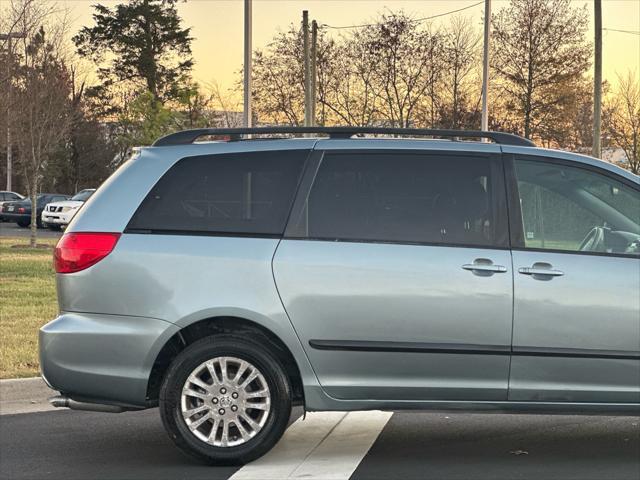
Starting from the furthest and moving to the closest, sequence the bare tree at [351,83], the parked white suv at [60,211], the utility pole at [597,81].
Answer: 1. the bare tree at [351,83]
2. the parked white suv at [60,211]
3. the utility pole at [597,81]

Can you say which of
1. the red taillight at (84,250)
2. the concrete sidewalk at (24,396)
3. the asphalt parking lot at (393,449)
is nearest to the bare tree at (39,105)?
the concrete sidewalk at (24,396)

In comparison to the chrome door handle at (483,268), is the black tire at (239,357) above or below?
below

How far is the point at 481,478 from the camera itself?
214 inches

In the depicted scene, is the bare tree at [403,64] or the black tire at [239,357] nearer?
the black tire at [239,357]

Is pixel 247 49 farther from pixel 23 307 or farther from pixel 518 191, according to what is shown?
pixel 518 191

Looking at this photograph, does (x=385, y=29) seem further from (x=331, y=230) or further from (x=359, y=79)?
(x=331, y=230)

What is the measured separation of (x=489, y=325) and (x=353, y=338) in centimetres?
74

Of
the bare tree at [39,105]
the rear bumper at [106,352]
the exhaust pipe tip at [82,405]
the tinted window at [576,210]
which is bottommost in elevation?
the exhaust pipe tip at [82,405]

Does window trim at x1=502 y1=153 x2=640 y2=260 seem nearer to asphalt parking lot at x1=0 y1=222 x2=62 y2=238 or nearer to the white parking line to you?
the white parking line

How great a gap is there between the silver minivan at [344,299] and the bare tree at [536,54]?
1553 inches

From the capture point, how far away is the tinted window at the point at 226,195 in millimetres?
5781

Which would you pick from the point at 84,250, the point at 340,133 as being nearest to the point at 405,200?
the point at 340,133

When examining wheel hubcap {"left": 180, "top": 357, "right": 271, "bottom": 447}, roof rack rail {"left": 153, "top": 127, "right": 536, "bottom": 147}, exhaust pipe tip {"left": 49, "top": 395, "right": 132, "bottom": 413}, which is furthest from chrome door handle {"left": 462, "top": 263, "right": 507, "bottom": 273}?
exhaust pipe tip {"left": 49, "top": 395, "right": 132, "bottom": 413}

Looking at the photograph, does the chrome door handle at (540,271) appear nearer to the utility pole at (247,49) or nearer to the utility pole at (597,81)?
the utility pole at (247,49)
